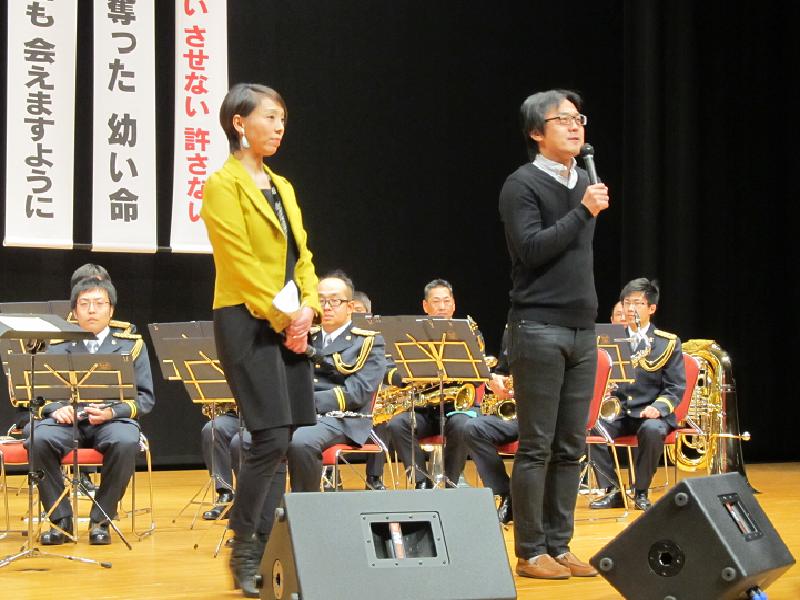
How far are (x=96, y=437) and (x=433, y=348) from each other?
1634 mm

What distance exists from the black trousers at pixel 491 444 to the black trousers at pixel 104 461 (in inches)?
64.0

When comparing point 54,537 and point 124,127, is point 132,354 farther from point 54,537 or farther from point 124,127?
point 124,127

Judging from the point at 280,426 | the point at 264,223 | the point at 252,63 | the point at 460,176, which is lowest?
the point at 280,426

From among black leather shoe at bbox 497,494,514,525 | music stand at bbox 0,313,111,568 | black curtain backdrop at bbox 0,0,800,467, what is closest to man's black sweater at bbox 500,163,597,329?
music stand at bbox 0,313,111,568

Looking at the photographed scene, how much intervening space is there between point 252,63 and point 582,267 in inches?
224

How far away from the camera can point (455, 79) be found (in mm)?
9867

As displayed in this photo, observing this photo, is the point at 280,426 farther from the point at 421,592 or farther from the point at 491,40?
the point at 491,40

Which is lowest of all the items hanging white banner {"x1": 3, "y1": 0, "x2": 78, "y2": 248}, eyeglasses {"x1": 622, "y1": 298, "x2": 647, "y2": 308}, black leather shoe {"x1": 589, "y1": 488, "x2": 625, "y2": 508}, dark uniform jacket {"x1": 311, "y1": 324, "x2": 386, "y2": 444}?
black leather shoe {"x1": 589, "y1": 488, "x2": 625, "y2": 508}

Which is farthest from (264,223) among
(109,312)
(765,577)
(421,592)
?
(109,312)

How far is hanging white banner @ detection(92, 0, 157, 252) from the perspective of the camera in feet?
27.5

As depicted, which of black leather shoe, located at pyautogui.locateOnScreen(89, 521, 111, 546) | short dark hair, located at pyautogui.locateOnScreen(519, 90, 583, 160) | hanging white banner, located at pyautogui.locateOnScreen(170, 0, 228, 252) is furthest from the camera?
hanging white banner, located at pyautogui.locateOnScreen(170, 0, 228, 252)

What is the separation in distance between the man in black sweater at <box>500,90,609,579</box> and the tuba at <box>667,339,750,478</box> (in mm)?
2223

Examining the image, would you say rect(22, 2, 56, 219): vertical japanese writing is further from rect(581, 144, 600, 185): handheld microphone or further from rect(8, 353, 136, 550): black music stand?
rect(581, 144, 600, 185): handheld microphone

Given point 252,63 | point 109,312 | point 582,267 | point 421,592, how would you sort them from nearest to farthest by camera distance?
point 421,592
point 582,267
point 109,312
point 252,63
